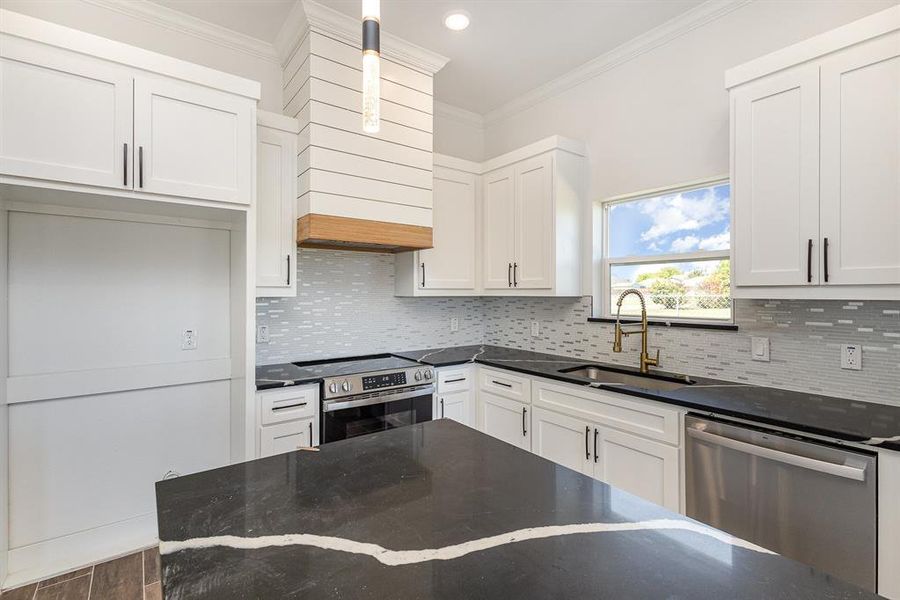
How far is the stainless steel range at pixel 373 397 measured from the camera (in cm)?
246

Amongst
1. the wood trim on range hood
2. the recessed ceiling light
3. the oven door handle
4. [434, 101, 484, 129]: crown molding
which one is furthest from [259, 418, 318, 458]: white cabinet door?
[434, 101, 484, 129]: crown molding

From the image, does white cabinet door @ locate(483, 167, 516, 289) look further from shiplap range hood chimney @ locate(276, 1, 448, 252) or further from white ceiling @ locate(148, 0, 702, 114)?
white ceiling @ locate(148, 0, 702, 114)

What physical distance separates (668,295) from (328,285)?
2271mm

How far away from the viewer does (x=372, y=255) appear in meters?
3.26

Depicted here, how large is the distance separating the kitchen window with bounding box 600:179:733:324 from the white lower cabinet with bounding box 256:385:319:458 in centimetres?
205

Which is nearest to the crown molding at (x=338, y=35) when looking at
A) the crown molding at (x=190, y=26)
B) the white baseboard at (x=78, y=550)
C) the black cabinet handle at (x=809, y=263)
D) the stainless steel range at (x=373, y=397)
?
the crown molding at (x=190, y=26)

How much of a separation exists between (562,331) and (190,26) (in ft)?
10.2

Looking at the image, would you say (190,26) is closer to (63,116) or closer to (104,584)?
(63,116)

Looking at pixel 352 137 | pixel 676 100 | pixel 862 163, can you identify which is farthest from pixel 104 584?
pixel 676 100

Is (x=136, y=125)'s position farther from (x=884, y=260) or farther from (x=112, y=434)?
(x=884, y=260)

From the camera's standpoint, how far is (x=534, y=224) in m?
3.04

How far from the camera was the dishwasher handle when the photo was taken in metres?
1.47

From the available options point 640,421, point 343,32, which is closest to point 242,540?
point 640,421

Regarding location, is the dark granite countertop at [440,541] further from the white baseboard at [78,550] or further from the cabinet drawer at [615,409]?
the white baseboard at [78,550]
